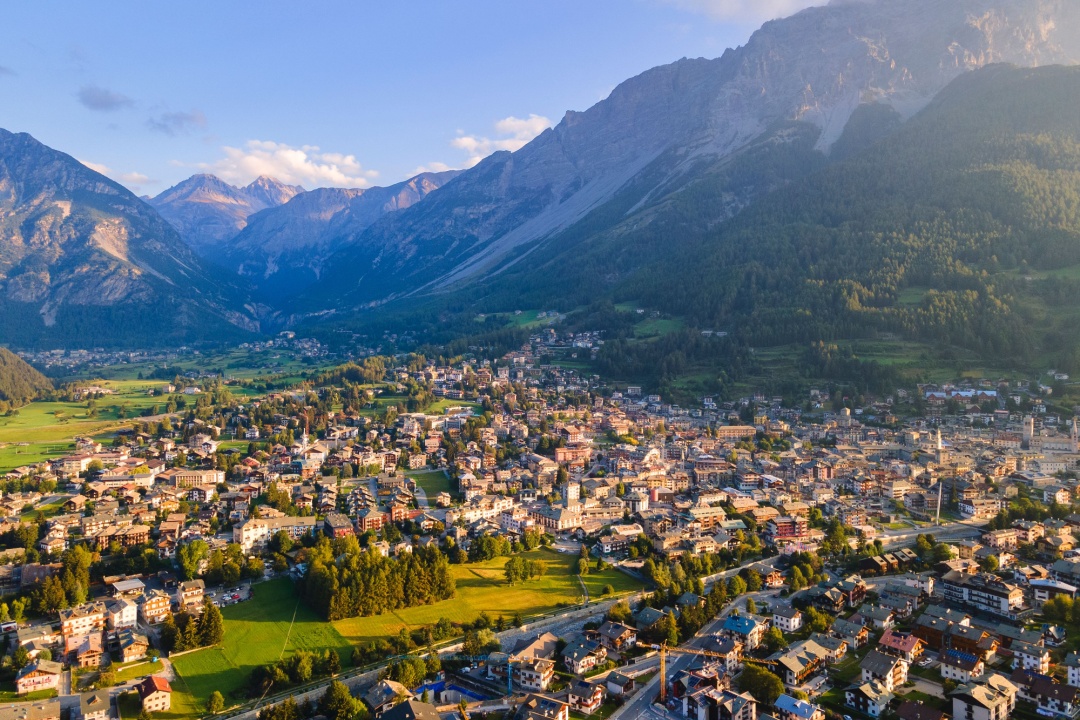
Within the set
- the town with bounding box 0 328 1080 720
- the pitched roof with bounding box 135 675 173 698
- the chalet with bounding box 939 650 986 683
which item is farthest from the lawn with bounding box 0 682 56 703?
the chalet with bounding box 939 650 986 683

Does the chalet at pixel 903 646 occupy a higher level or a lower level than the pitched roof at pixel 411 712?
lower

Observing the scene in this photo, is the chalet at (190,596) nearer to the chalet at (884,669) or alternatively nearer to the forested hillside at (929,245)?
the chalet at (884,669)

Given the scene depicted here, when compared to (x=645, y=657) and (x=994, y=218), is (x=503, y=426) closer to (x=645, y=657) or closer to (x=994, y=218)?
(x=645, y=657)

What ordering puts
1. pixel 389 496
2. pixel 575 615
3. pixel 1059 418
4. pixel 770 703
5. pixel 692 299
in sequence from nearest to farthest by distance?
pixel 770 703
pixel 575 615
pixel 389 496
pixel 1059 418
pixel 692 299

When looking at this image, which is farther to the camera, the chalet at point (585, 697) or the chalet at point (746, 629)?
the chalet at point (746, 629)

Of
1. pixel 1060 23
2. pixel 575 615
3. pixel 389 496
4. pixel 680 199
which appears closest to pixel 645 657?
pixel 575 615

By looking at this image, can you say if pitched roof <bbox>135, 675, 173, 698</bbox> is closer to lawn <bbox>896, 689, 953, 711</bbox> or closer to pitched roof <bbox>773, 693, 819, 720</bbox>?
pitched roof <bbox>773, 693, 819, 720</bbox>

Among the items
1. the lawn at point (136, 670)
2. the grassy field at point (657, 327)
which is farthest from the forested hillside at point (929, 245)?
the lawn at point (136, 670)
